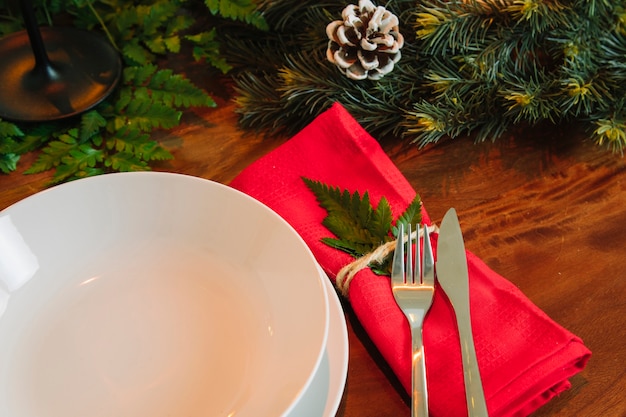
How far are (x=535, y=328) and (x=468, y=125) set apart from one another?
12.5 inches

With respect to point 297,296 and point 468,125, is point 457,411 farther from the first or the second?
point 468,125

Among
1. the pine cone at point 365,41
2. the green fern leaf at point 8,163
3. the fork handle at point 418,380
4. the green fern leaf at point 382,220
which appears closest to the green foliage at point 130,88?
the green fern leaf at point 8,163

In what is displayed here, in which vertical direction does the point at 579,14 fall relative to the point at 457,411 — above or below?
above

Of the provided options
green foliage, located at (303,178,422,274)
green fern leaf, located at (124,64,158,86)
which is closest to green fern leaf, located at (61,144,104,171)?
green fern leaf, located at (124,64,158,86)

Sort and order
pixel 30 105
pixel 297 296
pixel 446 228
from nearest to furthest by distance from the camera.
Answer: pixel 297 296 < pixel 446 228 < pixel 30 105

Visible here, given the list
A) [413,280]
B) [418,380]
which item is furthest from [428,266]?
[418,380]

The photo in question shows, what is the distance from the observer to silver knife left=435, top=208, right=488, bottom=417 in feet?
1.84

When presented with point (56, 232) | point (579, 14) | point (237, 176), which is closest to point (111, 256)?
point (56, 232)

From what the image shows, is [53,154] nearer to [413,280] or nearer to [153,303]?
[153,303]

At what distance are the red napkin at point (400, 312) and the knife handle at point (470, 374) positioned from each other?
14 mm

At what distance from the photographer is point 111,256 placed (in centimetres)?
65

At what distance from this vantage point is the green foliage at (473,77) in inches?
31.9

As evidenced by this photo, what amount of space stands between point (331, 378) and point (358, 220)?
19 centimetres

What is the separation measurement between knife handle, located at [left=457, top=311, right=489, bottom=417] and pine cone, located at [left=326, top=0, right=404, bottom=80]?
342 mm
